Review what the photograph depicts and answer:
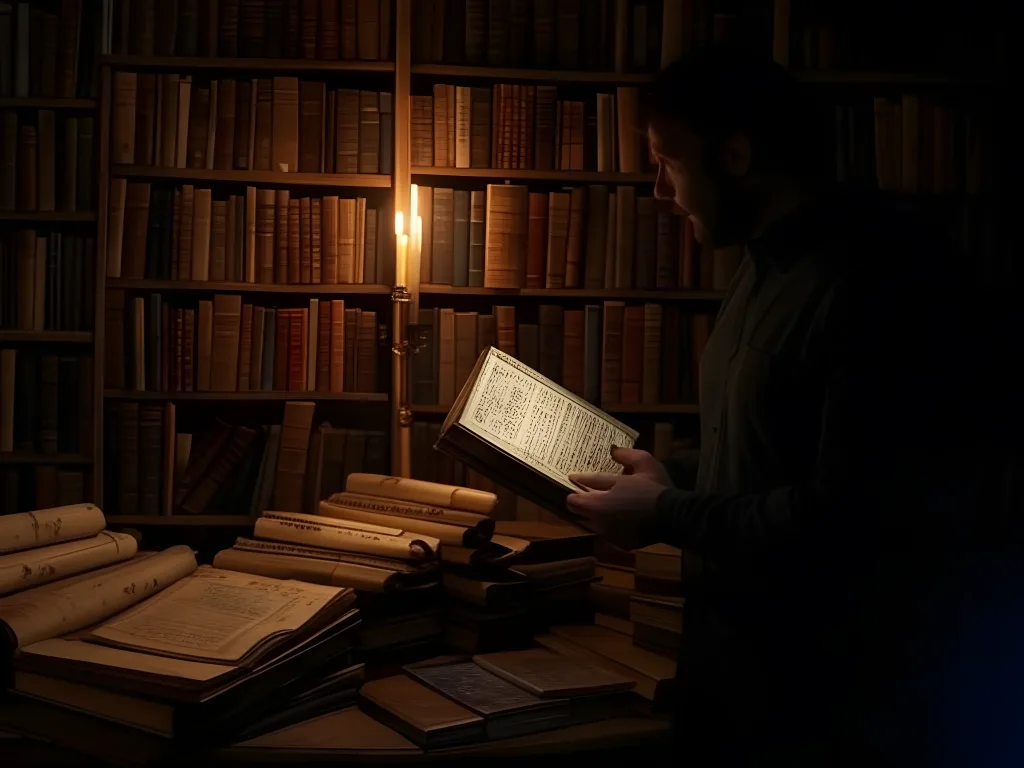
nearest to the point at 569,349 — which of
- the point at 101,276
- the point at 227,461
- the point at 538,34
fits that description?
the point at 538,34

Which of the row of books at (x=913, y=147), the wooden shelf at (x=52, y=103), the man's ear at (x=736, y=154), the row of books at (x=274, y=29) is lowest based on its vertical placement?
the man's ear at (x=736, y=154)

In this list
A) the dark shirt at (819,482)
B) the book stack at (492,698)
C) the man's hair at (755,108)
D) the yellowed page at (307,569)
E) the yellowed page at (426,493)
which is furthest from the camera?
the yellowed page at (426,493)

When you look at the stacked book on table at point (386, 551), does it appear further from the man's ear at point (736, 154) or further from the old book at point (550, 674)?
the man's ear at point (736, 154)

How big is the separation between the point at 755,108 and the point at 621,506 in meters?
0.51

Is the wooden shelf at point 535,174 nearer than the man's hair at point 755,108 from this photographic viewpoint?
No

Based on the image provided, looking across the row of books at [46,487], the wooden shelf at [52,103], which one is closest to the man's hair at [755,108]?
the wooden shelf at [52,103]

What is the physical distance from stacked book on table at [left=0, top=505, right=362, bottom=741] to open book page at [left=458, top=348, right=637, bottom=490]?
34cm

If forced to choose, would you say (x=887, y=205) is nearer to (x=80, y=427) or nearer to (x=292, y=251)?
(x=292, y=251)

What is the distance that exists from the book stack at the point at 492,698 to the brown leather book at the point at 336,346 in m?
1.05

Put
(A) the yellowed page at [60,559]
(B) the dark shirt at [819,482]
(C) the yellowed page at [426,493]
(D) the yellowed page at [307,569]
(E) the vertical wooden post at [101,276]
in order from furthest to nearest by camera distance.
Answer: (E) the vertical wooden post at [101,276] < (C) the yellowed page at [426,493] < (D) the yellowed page at [307,569] < (A) the yellowed page at [60,559] < (B) the dark shirt at [819,482]

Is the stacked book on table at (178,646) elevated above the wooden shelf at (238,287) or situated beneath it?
situated beneath

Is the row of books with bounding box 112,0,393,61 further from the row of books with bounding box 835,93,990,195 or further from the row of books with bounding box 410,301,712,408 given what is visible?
the row of books with bounding box 835,93,990,195

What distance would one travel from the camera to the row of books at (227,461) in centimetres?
236

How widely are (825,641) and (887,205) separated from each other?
1.67 ft
